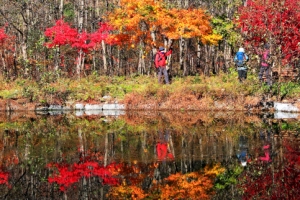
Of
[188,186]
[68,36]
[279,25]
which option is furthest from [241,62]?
[188,186]

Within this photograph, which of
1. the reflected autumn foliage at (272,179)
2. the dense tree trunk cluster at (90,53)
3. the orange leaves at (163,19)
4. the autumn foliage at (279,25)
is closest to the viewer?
the reflected autumn foliage at (272,179)

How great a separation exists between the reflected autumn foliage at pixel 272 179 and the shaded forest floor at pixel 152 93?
9795 mm

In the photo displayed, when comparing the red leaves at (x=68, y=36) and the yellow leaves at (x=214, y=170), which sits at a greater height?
the red leaves at (x=68, y=36)

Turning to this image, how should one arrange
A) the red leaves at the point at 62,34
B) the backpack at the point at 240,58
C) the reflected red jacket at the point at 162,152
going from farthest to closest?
the red leaves at the point at 62,34, the backpack at the point at 240,58, the reflected red jacket at the point at 162,152

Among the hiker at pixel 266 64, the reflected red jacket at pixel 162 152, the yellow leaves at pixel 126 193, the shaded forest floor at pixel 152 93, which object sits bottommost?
the yellow leaves at pixel 126 193

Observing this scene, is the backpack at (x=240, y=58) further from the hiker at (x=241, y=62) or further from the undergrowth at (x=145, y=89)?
the undergrowth at (x=145, y=89)

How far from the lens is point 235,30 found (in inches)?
1004

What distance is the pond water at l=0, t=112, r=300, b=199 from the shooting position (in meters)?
A: 7.56

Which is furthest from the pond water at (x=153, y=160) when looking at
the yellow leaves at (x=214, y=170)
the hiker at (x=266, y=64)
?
the hiker at (x=266, y=64)

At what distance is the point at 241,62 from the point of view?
20062 millimetres

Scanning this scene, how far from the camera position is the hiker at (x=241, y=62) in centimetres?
1995

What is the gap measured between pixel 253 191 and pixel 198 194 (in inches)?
32.3

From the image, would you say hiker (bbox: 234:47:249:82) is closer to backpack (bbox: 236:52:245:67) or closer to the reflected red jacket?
backpack (bbox: 236:52:245:67)

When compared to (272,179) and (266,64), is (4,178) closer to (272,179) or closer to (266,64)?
(272,179)
